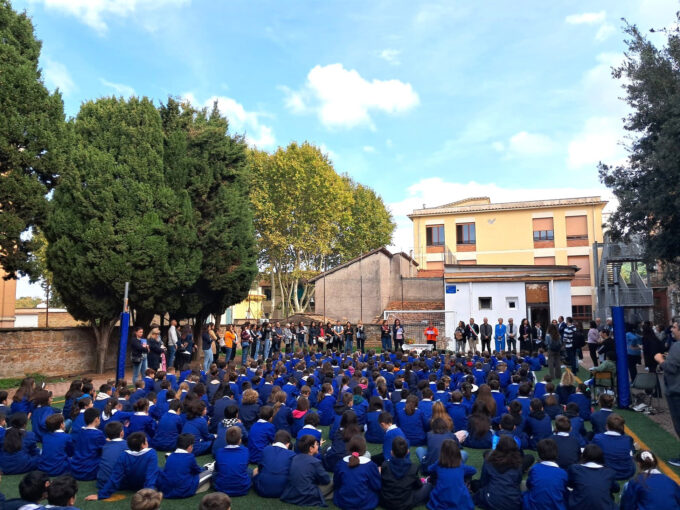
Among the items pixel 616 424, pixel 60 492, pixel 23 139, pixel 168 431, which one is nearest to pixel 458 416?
pixel 616 424

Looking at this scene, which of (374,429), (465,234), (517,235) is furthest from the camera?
(465,234)

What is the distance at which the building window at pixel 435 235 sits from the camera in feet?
159

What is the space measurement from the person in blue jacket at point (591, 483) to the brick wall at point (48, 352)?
17.5m

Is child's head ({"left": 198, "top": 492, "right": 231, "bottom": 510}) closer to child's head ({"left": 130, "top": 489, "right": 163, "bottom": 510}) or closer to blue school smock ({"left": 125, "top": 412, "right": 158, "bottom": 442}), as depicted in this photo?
child's head ({"left": 130, "top": 489, "right": 163, "bottom": 510})

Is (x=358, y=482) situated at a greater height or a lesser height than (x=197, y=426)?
lesser

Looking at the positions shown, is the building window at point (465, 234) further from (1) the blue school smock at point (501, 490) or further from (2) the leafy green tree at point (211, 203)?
(1) the blue school smock at point (501, 490)

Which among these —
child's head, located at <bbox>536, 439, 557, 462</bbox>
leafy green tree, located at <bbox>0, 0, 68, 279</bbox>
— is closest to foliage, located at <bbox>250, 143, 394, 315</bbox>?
leafy green tree, located at <bbox>0, 0, 68, 279</bbox>

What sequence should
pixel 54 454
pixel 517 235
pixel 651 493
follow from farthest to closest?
1. pixel 517 235
2. pixel 54 454
3. pixel 651 493

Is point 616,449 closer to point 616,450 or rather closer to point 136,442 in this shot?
point 616,450

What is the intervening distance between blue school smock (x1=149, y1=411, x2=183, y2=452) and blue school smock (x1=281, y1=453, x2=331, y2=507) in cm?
308

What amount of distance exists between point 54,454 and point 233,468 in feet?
9.26

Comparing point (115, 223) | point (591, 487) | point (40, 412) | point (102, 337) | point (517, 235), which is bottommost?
point (591, 487)

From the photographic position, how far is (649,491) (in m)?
5.28

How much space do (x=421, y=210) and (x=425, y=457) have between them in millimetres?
42474
